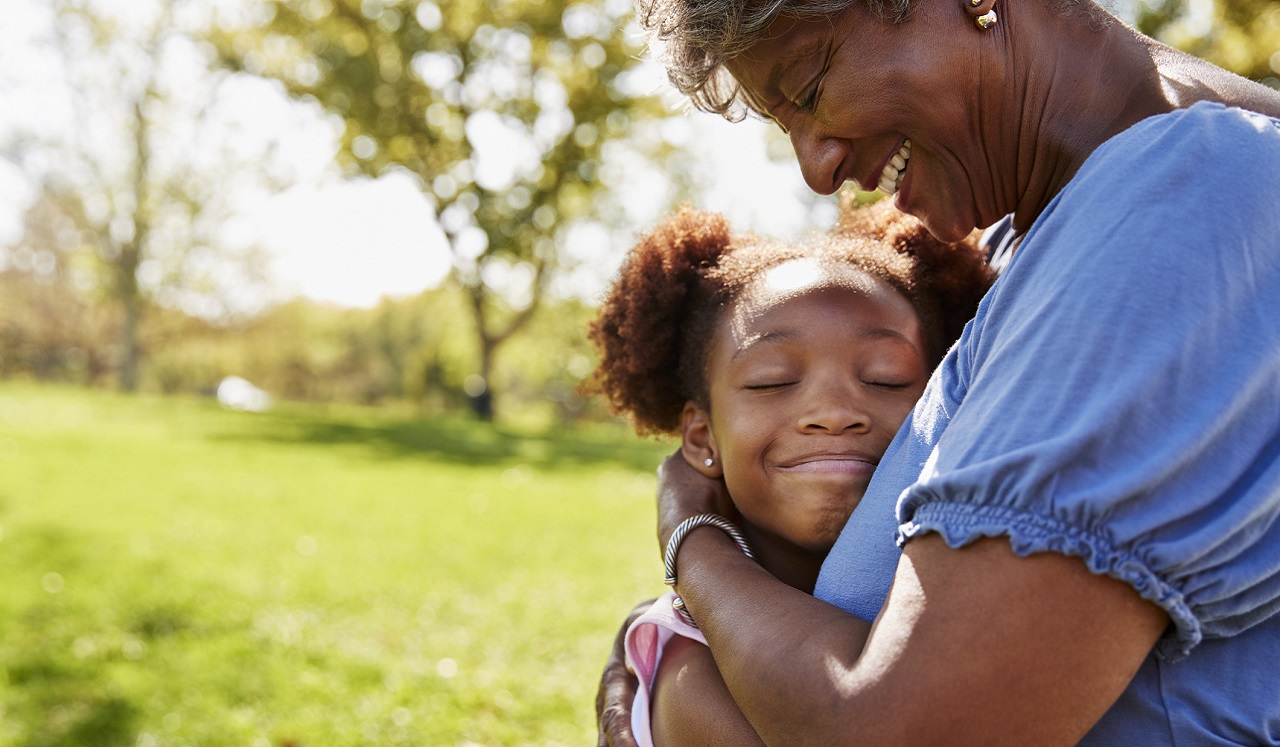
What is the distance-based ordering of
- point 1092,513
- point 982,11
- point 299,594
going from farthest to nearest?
point 299,594 → point 982,11 → point 1092,513

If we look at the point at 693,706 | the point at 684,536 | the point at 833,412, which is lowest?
the point at 693,706

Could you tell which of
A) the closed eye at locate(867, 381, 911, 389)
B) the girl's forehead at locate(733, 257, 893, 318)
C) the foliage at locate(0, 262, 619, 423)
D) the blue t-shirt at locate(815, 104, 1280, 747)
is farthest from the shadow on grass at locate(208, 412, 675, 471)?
the blue t-shirt at locate(815, 104, 1280, 747)

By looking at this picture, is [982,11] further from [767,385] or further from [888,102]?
[767,385]

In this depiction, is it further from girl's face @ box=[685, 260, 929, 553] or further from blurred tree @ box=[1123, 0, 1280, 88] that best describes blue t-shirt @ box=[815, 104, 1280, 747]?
blurred tree @ box=[1123, 0, 1280, 88]

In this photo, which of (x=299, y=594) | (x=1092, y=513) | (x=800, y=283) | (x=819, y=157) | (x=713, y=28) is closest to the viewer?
(x=1092, y=513)

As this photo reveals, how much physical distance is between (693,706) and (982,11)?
1.32 m

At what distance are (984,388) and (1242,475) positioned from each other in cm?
31

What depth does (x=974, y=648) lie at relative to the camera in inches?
44.1

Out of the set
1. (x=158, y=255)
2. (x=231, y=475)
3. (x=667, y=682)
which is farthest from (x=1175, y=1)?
(x=158, y=255)

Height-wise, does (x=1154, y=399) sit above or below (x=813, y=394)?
above

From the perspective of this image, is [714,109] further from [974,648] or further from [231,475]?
[231,475]

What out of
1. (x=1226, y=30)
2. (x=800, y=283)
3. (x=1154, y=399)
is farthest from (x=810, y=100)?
(x=1226, y=30)

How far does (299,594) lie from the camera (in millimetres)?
6797

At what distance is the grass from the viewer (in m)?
5.04
